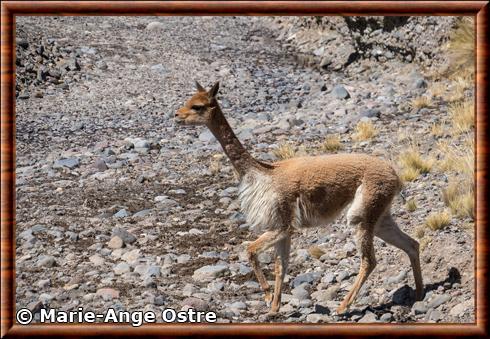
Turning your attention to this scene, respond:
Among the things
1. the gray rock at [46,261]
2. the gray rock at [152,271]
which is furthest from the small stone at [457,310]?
the gray rock at [46,261]

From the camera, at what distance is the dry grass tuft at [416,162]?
1112cm

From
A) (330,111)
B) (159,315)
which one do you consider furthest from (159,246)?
(330,111)

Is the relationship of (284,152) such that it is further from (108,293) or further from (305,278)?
(108,293)

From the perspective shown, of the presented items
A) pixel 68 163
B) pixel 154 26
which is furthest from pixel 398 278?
pixel 154 26

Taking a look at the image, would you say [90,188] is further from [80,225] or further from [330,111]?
[330,111]

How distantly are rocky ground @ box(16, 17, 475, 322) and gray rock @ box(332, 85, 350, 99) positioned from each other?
26 millimetres

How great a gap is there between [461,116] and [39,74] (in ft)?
30.3

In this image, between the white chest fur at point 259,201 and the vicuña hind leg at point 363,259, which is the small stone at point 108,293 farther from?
the vicuña hind leg at point 363,259

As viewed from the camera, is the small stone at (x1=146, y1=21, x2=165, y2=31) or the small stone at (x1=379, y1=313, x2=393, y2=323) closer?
the small stone at (x1=379, y1=313, x2=393, y2=323)

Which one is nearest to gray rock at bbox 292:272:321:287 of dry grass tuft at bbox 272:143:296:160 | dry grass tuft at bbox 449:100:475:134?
dry grass tuft at bbox 272:143:296:160

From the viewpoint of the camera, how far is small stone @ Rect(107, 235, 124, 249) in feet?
33.3

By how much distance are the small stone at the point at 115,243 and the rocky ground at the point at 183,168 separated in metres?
0.02

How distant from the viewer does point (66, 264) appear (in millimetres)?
9648

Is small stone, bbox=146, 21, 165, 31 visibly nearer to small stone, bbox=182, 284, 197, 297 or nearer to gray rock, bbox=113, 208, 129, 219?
gray rock, bbox=113, 208, 129, 219
